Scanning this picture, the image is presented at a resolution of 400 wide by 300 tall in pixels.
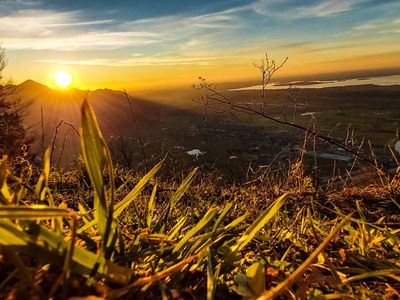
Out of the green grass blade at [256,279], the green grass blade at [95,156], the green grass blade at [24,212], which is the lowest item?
the green grass blade at [256,279]

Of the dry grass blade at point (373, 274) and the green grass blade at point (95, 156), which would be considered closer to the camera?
the green grass blade at point (95, 156)

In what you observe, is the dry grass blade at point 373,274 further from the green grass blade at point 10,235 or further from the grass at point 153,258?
the green grass blade at point 10,235

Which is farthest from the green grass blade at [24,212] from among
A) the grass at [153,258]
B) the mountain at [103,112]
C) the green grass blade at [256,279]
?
the mountain at [103,112]

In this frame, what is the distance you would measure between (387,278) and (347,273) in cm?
10

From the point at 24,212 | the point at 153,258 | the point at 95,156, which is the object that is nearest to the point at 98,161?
the point at 95,156

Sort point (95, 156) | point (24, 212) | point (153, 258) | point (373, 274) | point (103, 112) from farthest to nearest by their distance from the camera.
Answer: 1. point (103, 112)
2. point (153, 258)
3. point (373, 274)
4. point (95, 156)
5. point (24, 212)

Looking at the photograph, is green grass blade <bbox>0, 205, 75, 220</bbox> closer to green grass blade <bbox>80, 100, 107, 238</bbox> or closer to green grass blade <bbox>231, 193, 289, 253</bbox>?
green grass blade <bbox>80, 100, 107, 238</bbox>

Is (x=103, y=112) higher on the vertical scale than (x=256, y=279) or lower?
lower

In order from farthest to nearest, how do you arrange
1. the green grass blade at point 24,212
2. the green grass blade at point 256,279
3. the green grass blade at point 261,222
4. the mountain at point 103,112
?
the mountain at point 103,112, the green grass blade at point 261,222, the green grass blade at point 256,279, the green grass blade at point 24,212

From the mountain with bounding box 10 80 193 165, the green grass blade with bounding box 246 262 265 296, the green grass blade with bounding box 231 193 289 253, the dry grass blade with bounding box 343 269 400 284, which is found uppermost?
the green grass blade with bounding box 231 193 289 253

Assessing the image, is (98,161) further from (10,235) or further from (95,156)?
(10,235)

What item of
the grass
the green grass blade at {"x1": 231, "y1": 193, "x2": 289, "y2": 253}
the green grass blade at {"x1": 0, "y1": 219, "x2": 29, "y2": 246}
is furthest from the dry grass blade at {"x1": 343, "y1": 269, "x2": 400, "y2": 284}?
the green grass blade at {"x1": 0, "y1": 219, "x2": 29, "y2": 246}

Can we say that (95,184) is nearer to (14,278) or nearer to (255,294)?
(14,278)

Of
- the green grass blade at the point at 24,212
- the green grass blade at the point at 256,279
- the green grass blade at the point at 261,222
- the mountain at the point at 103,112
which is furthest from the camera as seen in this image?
the mountain at the point at 103,112
